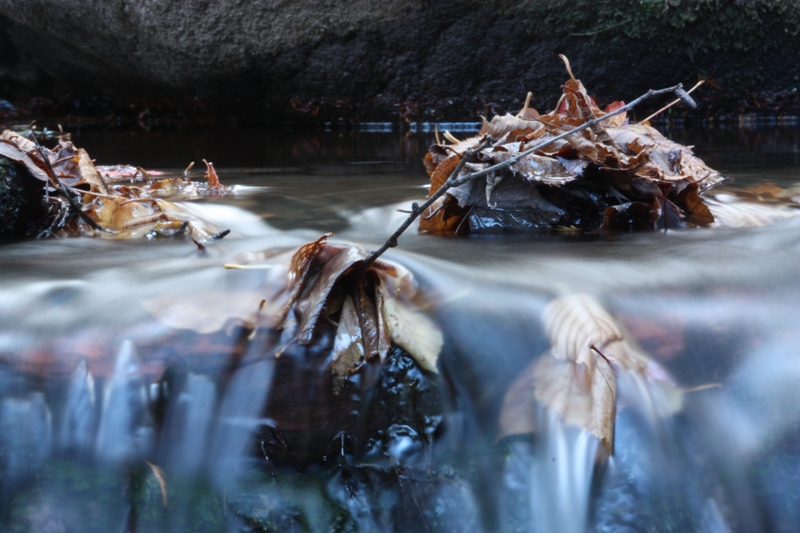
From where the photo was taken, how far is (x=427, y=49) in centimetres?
670

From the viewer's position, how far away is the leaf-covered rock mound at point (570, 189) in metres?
2.05

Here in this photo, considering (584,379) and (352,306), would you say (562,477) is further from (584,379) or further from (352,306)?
(352,306)

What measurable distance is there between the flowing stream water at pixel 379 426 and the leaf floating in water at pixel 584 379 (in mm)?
21

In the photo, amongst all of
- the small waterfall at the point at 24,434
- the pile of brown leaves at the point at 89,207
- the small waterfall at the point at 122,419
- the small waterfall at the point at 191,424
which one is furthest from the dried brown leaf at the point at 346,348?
the pile of brown leaves at the point at 89,207

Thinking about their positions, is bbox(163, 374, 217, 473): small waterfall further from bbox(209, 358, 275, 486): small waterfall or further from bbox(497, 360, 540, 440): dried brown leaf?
bbox(497, 360, 540, 440): dried brown leaf

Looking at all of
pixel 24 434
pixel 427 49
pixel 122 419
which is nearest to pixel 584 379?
pixel 122 419

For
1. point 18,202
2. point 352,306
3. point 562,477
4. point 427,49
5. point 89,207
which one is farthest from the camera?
point 427,49

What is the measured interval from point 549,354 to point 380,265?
0.35 meters

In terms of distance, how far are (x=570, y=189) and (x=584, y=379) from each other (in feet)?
3.47

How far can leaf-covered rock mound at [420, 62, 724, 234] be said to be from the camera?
2051mm

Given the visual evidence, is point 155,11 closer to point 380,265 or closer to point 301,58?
point 301,58

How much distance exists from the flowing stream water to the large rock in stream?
5418mm

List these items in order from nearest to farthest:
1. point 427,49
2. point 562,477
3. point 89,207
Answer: point 562,477
point 89,207
point 427,49

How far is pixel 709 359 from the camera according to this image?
1.29 m
